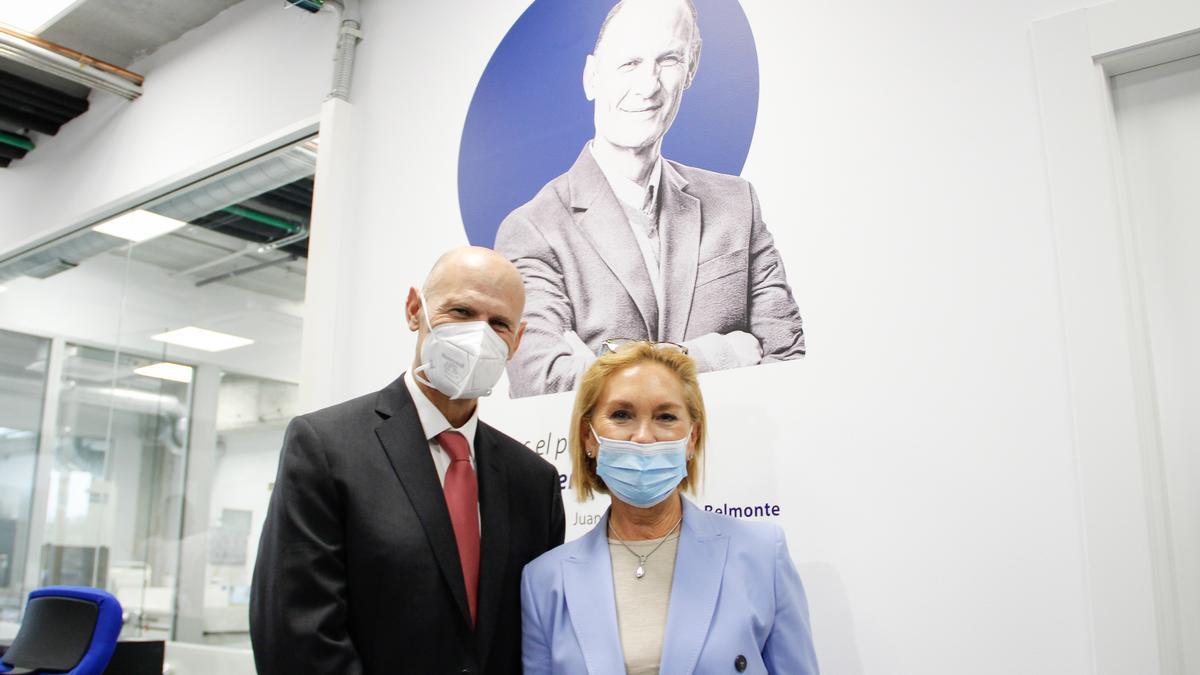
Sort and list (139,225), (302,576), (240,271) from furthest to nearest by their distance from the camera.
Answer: (240,271), (139,225), (302,576)

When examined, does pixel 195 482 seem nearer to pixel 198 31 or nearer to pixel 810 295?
pixel 198 31

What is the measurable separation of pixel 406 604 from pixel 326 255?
85.3 inches

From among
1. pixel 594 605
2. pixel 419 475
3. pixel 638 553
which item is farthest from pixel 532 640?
pixel 419 475

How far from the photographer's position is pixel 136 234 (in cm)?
520

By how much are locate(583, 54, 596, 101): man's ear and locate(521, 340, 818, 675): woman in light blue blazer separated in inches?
46.3

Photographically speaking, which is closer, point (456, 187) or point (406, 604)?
point (406, 604)

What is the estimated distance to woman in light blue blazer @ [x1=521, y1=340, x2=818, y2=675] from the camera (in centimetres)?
178

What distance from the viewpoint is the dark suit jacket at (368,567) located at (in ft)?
5.58

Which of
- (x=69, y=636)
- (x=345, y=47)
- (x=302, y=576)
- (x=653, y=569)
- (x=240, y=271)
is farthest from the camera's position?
(x=240, y=271)

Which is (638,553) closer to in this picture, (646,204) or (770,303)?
(770,303)

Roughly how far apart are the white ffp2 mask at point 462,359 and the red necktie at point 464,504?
11 cm

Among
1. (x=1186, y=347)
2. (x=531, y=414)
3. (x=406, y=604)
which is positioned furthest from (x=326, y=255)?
(x=1186, y=347)

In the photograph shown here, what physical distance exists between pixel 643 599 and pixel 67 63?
15.1ft

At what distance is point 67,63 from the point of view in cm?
486
